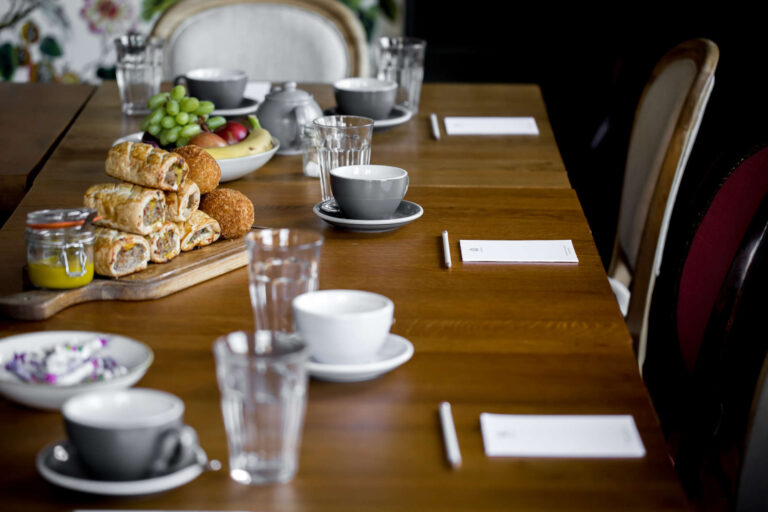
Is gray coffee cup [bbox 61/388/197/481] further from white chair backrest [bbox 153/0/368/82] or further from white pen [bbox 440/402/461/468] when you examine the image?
white chair backrest [bbox 153/0/368/82]

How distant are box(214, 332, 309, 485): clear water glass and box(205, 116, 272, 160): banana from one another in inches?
36.4

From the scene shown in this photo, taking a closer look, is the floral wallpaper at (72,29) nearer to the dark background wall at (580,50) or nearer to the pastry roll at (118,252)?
the dark background wall at (580,50)

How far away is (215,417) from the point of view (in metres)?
0.91

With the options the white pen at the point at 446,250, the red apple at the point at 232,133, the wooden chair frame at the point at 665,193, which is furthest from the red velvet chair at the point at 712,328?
the red apple at the point at 232,133

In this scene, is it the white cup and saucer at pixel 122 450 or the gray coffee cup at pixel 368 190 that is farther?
the gray coffee cup at pixel 368 190

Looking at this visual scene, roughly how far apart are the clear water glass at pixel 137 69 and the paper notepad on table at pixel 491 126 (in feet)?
2.28

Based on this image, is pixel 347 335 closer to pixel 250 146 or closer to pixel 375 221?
pixel 375 221

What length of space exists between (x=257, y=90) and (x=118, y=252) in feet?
4.29

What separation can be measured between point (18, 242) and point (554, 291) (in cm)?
77

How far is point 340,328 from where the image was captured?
930 mm

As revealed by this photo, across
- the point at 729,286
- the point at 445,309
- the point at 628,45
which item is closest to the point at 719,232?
the point at 729,286

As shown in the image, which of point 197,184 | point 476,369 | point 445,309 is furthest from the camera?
point 197,184

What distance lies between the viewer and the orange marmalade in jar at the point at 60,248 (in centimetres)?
114

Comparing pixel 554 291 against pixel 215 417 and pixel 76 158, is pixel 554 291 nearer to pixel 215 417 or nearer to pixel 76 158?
pixel 215 417
